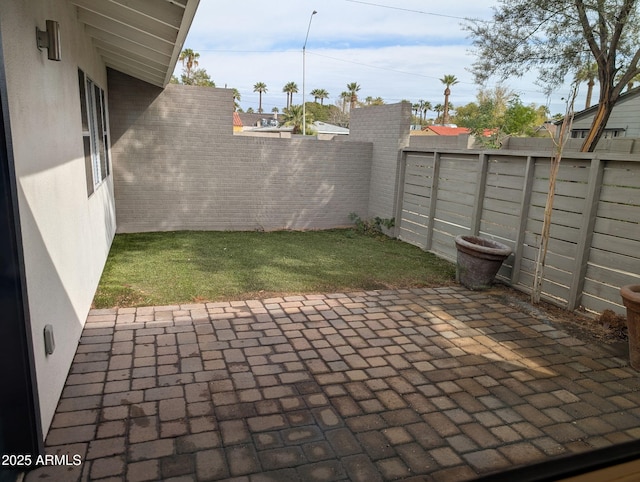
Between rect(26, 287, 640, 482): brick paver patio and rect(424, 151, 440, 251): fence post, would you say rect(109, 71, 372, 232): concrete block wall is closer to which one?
rect(424, 151, 440, 251): fence post

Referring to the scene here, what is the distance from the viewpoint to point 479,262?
5660mm

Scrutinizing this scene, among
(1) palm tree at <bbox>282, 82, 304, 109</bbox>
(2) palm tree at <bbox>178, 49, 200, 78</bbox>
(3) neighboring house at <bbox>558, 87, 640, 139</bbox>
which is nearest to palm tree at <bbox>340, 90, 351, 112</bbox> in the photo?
(1) palm tree at <bbox>282, 82, 304, 109</bbox>

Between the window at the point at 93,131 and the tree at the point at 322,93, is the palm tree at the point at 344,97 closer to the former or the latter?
the tree at the point at 322,93

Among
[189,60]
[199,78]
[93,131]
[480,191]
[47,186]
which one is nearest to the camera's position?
[47,186]

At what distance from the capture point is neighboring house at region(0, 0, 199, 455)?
213 centimetres

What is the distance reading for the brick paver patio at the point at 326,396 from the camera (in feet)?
8.09

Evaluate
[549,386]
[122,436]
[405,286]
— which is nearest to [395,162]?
[405,286]

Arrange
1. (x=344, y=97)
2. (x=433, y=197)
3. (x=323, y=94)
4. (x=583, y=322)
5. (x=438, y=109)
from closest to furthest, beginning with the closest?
(x=583, y=322) → (x=433, y=197) → (x=344, y=97) → (x=438, y=109) → (x=323, y=94)

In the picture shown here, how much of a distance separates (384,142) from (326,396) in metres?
6.87

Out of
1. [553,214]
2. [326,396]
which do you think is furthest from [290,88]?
[326,396]

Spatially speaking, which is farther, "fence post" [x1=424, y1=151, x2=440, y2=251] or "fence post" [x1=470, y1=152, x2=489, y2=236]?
"fence post" [x1=424, y1=151, x2=440, y2=251]

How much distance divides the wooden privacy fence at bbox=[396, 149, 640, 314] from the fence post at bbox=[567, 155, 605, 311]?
0.03 ft

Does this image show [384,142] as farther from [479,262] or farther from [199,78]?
[199,78]

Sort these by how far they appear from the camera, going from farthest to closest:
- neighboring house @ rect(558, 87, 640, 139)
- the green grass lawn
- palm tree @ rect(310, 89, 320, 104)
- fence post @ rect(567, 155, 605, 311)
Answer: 1. palm tree @ rect(310, 89, 320, 104)
2. neighboring house @ rect(558, 87, 640, 139)
3. the green grass lawn
4. fence post @ rect(567, 155, 605, 311)
